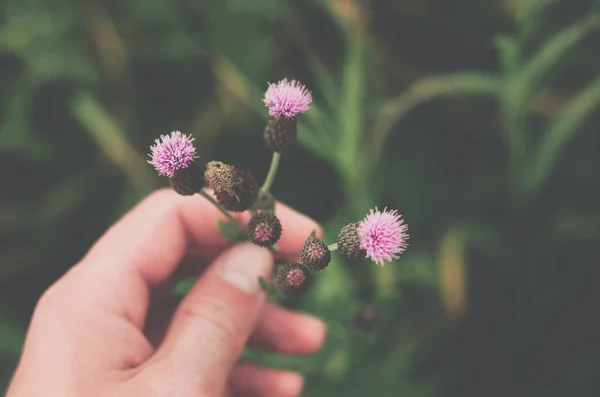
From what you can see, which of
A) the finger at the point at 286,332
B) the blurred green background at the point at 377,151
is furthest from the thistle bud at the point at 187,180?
the finger at the point at 286,332

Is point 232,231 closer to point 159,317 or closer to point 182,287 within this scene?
point 182,287

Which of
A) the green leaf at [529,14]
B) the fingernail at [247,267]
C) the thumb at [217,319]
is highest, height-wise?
the green leaf at [529,14]

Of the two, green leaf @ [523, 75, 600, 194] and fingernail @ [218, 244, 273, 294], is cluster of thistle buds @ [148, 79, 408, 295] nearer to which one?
fingernail @ [218, 244, 273, 294]

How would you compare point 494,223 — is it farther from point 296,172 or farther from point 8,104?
point 8,104

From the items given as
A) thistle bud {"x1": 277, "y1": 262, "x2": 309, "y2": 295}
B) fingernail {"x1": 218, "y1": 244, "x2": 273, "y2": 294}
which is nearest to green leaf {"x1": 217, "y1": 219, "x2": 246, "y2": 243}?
fingernail {"x1": 218, "y1": 244, "x2": 273, "y2": 294}

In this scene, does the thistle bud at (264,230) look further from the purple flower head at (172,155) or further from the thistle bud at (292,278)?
the purple flower head at (172,155)

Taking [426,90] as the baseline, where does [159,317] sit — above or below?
below

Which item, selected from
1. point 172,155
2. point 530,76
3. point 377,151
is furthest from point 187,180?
point 530,76
